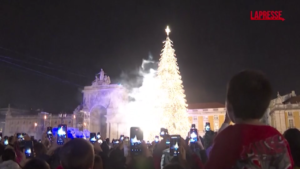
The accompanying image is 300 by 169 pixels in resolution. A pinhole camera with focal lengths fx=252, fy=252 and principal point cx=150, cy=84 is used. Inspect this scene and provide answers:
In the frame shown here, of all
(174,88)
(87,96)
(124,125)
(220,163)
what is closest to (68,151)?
(220,163)

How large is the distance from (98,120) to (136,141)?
5610 centimetres

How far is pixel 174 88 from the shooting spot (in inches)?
1240

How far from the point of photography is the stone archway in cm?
6003

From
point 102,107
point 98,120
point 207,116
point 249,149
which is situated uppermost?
point 102,107

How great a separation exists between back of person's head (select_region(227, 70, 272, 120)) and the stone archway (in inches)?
2332

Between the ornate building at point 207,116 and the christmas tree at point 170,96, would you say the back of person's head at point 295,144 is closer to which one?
the christmas tree at point 170,96

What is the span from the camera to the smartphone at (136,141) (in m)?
6.21

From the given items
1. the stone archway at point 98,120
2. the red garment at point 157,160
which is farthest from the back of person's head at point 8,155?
the stone archway at point 98,120

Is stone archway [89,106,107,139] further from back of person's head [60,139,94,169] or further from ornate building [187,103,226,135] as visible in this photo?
back of person's head [60,139,94,169]

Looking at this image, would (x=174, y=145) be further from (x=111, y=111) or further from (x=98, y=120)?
(x=98, y=120)

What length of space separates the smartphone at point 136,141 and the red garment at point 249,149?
170 inches

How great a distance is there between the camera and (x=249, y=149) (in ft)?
6.15

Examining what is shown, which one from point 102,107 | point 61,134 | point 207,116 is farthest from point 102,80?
point 61,134

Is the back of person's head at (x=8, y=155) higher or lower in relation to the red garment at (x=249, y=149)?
lower
